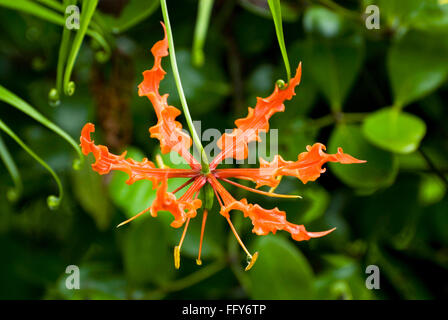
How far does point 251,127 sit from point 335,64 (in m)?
0.44

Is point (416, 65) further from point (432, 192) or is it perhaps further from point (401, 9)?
point (432, 192)

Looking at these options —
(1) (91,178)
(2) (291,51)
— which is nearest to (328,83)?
(2) (291,51)

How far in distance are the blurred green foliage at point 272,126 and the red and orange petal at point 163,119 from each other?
0.91 feet

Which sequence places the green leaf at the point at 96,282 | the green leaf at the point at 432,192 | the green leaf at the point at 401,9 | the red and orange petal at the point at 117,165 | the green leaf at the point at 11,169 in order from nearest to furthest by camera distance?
the red and orange petal at the point at 117,165
the green leaf at the point at 11,169
the green leaf at the point at 401,9
the green leaf at the point at 96,282
the green leaf at the point at 432,192

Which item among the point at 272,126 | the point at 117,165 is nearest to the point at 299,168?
the point at 117,165

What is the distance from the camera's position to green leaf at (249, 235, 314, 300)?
823 millimetres

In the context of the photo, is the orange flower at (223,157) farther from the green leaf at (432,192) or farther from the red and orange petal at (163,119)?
the green leaf at (432,192)

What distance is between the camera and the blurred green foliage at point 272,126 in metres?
0.87

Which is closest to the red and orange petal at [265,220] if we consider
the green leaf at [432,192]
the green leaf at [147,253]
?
the green leaf at [147,253]

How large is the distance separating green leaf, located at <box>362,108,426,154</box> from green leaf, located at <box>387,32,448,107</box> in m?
0.05

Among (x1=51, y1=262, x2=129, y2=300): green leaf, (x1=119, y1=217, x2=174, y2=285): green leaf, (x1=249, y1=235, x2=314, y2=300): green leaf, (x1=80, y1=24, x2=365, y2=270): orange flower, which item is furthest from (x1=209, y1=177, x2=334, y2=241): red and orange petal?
(x1=51, y1=262, x2=129, y2=300): green leaf

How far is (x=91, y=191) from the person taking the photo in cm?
104
